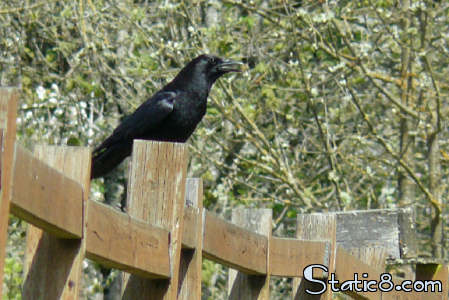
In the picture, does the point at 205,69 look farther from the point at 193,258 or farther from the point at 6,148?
the point at 6,148

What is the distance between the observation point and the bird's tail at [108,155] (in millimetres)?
5742

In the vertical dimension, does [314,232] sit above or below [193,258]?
above

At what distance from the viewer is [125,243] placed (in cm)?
204

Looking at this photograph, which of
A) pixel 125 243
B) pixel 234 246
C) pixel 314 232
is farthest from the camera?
pixel 314 232

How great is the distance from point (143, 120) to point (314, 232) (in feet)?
8.16

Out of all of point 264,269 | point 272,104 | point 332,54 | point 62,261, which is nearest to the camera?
point 62,261

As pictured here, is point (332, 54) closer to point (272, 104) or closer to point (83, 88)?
point (272, 104)

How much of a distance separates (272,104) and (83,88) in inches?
64.0

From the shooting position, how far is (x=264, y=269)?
2963mm

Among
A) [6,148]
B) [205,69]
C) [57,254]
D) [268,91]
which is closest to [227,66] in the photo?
[205,69]

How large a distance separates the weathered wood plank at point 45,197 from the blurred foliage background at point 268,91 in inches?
201

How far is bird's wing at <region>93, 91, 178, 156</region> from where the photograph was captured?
18.7ft

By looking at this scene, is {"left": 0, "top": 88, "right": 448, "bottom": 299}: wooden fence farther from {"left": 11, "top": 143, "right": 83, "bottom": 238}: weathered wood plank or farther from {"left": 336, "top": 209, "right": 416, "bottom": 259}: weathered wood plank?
{"left": 336, "top": 209, "right": 416, "bottom": 259}: weathered wood plank

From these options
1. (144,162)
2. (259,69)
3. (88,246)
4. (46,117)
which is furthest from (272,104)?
(88,246)
